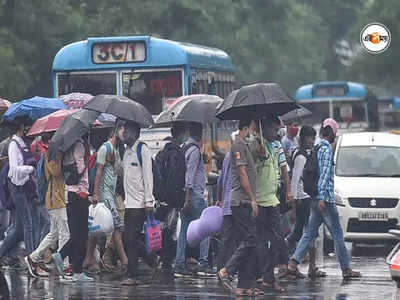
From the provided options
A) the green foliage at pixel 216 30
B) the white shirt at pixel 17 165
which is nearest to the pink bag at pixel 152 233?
the white shirt at pixel 17 165

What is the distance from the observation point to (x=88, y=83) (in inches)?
830

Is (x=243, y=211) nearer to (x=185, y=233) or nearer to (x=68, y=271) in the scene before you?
(x=185, y=233)

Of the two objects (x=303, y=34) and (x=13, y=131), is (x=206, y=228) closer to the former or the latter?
(x=13, y=131)

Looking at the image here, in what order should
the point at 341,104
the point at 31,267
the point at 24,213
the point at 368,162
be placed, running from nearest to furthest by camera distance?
the point at 31,267 → the point at 24,213 → the point at 368,162 → the point at 341,104

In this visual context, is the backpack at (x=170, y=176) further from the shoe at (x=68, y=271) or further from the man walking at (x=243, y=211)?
the man walking at (x=243, y=211)

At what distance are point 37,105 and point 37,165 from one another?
844 mm

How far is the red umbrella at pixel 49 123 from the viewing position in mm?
15477

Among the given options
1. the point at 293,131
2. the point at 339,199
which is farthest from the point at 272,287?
the point at 339,199

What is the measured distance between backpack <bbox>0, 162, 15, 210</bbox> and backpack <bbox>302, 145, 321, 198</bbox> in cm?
360

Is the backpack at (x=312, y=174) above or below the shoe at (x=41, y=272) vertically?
above

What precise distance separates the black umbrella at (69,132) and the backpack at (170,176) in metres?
1.28

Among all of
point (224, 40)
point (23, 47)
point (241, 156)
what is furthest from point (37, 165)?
point (224, 40)

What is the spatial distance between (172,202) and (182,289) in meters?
1.72

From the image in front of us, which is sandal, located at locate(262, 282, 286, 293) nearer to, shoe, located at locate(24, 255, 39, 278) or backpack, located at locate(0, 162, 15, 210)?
shoe, located at locate(24, 255, 39, 278)
